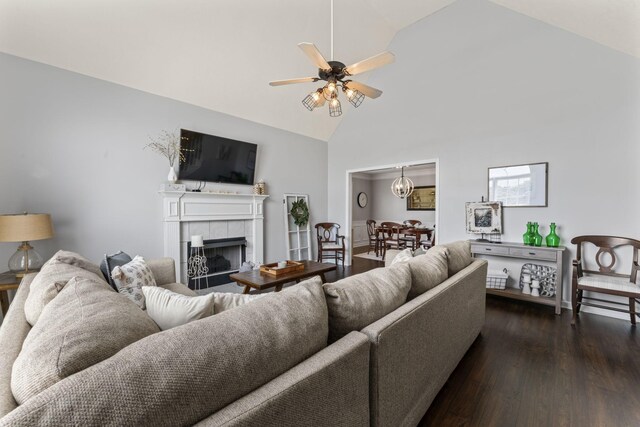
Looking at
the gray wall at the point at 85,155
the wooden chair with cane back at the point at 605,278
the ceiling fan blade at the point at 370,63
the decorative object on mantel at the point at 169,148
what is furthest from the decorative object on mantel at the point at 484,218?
the decorative object on mantel at the point at 169,148

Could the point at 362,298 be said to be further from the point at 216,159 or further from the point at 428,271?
the point at 216,159

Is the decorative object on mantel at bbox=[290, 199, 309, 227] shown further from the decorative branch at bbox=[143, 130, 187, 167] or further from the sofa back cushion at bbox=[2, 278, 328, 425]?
the sofa back cushion at bbox=[2, 278, 328, 425]

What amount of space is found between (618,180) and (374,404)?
383 centimetres

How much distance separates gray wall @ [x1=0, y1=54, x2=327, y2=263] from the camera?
2.80 meters

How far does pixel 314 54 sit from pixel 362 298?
1993mm

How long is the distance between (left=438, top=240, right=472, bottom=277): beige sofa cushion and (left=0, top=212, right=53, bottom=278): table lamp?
3619 millimetres

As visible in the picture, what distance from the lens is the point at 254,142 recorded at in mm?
4801

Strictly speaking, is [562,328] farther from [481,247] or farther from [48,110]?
[48,110]

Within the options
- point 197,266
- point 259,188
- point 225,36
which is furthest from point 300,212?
point 225,36

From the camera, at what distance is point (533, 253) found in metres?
3.29

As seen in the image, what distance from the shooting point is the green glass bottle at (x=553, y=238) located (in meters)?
3.29

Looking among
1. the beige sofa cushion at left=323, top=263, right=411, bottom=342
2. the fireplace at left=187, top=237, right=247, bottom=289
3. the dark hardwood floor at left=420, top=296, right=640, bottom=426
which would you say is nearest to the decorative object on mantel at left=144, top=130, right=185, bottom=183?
the fireplace at left=187, top=237, right=247, bottom=289

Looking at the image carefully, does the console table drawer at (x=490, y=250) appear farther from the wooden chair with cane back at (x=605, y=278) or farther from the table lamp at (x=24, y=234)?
the table lamp at (x=24, y=234)

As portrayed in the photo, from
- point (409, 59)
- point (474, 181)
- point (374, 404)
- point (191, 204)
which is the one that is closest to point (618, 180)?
point (474, 181)
